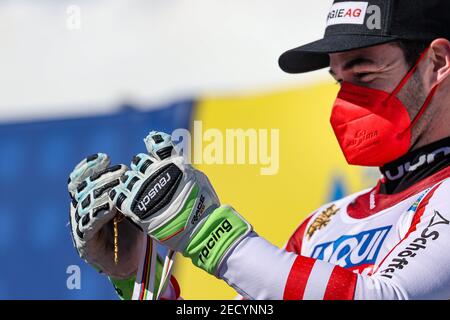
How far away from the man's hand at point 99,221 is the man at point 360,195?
12 mm

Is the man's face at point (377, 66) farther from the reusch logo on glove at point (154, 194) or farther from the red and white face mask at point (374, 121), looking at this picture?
the reusch logo on glove at point (154, 194)

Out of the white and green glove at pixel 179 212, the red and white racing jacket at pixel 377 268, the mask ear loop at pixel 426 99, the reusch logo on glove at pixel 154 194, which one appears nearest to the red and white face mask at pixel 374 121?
the mask ear loop at pixel 426 99

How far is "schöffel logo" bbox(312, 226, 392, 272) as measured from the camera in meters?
3.44

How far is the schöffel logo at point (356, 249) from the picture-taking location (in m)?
3.44

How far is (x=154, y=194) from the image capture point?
10.0 ft

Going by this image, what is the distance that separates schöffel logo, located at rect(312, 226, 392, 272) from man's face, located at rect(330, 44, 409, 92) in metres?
0.53

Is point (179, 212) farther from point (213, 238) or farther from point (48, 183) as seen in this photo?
point (48, 183)

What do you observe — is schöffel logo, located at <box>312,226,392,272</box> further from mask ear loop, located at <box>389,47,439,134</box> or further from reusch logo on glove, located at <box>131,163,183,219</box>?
reusch logo on glove, located at <box>131,163,183,219</box>

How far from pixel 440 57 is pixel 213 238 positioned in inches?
46.1

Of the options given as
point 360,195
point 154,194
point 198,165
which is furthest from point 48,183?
point 154,194

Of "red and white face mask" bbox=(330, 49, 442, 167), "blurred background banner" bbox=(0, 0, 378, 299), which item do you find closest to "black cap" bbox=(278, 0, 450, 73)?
"red and white face mask" bbox=(330, 49, 442, 167)

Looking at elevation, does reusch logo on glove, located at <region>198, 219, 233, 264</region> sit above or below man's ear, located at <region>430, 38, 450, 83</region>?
below

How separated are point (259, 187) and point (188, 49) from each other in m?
5.20
